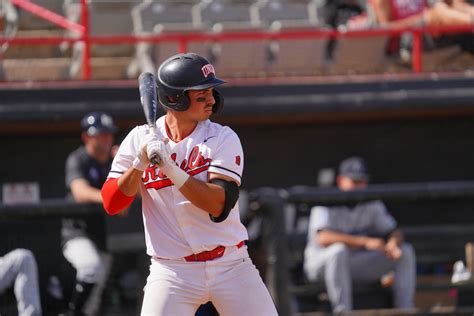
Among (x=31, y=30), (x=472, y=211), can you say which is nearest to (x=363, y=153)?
(x=472, y=211)

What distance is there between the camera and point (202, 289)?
4188 millimetres

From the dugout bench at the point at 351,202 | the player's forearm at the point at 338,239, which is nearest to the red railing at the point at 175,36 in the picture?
the dugout bench at the point at 351,202

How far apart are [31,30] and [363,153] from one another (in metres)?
3.09

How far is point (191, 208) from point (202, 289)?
0.33m

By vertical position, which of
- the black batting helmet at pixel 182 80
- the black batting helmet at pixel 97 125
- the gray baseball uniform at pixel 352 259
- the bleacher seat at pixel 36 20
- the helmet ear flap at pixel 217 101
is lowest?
the gray baseball uniform at pixel 352 259

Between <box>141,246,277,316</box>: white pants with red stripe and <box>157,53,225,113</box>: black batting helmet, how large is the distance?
2.08 feet

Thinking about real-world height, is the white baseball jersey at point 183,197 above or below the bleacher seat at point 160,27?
below

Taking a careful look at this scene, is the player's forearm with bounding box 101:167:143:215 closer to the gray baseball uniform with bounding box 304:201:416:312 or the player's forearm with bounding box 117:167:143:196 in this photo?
the player's forearm with bounding box 117:167:143:196

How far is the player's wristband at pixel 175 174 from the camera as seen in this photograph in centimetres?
388

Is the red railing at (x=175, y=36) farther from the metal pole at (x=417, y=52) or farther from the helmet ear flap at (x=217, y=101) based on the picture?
the helmet ear flap at (x=217, y=101)

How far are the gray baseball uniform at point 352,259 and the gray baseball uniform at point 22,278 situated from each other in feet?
5.60

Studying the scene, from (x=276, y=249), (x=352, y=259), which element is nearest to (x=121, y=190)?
(x=276, y=249)

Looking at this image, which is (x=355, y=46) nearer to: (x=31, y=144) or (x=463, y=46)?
(x=463, y=46)

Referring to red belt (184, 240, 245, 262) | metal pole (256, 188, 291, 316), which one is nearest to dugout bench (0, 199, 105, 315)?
metal pole (256, 188, 291, 316)
